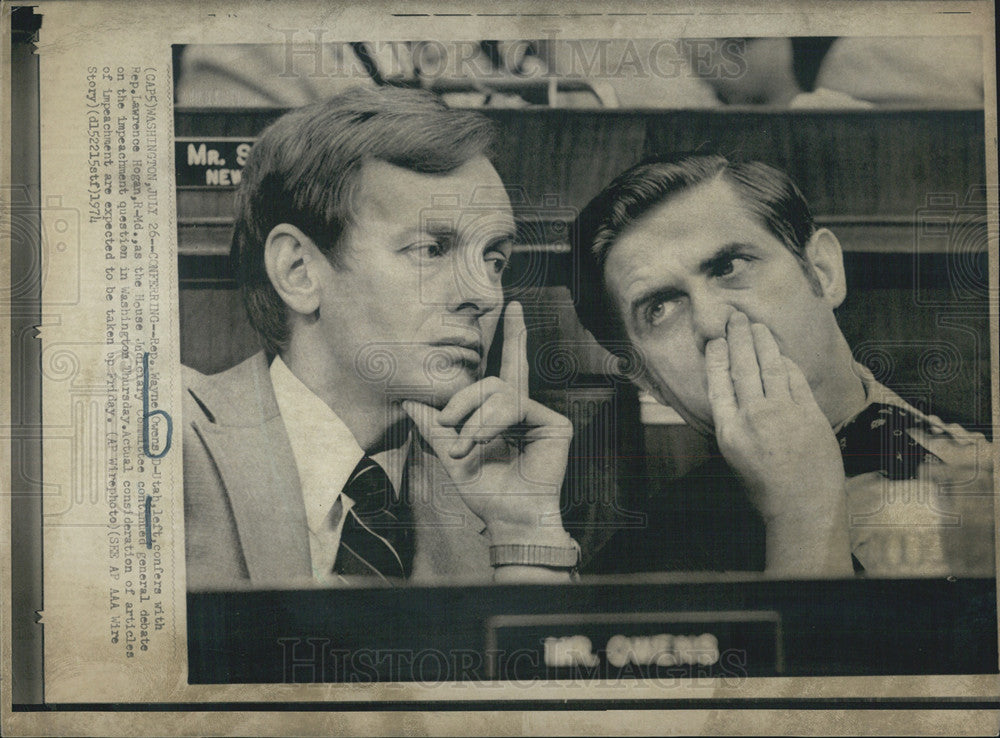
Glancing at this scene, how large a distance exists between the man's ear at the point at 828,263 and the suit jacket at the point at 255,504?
0.95 metres

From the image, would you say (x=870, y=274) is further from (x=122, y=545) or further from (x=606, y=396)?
(x=122, y=545)

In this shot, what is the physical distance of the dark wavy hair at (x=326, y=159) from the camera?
166 cm

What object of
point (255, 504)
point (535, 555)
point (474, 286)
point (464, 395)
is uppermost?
point (474, 286)

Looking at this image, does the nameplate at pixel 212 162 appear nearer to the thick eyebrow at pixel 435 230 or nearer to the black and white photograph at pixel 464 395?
the black and white photograph at pixel 464 395

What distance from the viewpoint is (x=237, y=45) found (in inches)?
66.4

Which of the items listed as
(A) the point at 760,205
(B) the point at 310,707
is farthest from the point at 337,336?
(A) the point at 760,205

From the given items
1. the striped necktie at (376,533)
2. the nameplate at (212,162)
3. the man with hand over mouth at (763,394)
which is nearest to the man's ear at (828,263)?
the man with hand over mouth at (763,394)

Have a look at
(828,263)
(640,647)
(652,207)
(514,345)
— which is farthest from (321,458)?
(828,263)

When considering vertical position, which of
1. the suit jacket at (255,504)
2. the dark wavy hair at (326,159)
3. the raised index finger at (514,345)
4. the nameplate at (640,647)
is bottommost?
the nameplate at (640,647)

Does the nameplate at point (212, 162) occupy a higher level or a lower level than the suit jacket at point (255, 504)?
higher

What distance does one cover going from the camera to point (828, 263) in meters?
1.70

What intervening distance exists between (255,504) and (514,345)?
676mm

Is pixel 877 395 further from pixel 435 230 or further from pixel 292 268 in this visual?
pixel 292 268

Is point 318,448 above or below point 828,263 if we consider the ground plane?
below
